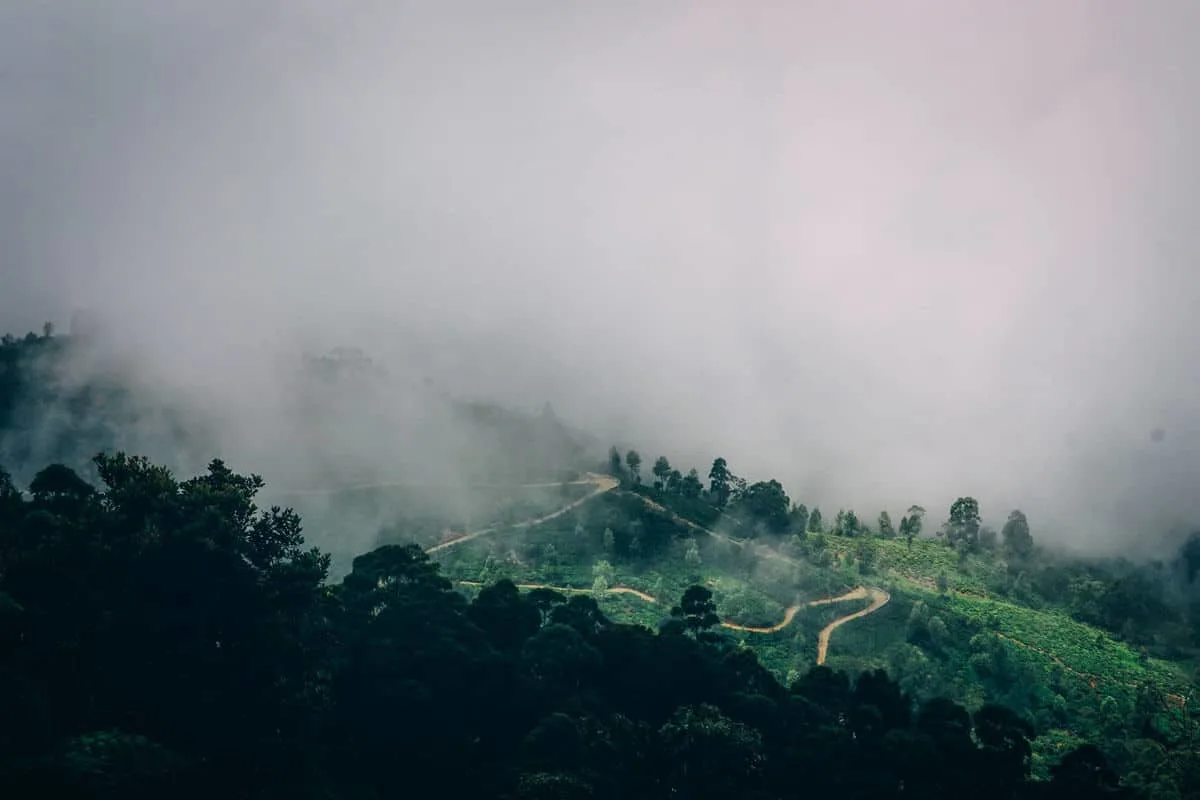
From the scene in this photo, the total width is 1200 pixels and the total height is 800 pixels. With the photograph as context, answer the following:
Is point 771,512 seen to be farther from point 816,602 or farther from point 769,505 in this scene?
point 816,602

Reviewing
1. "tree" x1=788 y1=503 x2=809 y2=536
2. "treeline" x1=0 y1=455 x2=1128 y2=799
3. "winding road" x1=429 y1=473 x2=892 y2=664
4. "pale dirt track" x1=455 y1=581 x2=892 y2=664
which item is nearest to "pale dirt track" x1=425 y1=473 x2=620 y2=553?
→ "winding road" x1=429 y1=473 x2=892 y2=664

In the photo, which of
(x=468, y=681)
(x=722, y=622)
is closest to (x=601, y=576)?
(x=722, y=622)

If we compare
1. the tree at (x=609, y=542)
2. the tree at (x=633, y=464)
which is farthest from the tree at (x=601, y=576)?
the tree at (x=633, y=464)

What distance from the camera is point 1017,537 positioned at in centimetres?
11119

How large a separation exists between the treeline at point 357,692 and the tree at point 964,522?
6617cm

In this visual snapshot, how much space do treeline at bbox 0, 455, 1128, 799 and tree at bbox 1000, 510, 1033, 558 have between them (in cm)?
6511

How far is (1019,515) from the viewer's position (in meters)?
113

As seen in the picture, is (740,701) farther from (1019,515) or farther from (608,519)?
(1019,515)

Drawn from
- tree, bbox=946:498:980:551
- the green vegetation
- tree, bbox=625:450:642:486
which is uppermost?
tree, bbox=625:450:642:486

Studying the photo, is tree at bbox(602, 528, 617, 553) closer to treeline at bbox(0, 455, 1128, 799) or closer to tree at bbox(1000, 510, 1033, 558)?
treeline at bbox(0, 455, 1128, 799)

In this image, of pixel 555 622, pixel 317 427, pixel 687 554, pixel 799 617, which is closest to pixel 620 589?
pixel 687 554

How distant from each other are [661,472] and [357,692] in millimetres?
73379

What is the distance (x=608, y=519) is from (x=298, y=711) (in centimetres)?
6175

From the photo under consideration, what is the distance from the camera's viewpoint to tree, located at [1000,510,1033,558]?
11050cm
